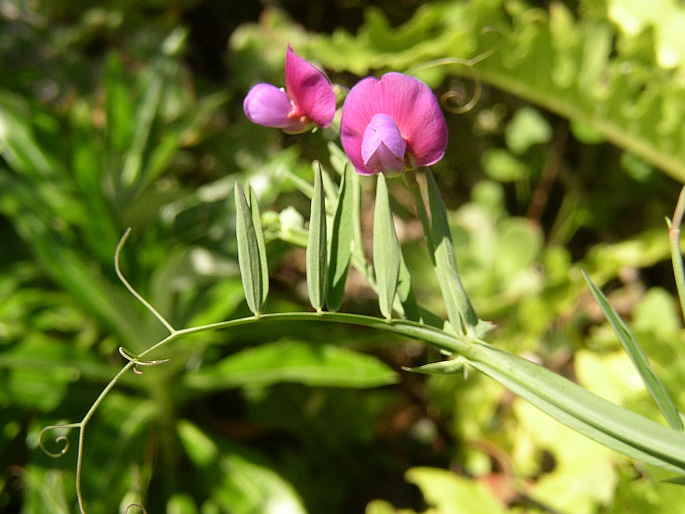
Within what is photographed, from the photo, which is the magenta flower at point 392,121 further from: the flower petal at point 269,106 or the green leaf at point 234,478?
the green leaf at point 234,478

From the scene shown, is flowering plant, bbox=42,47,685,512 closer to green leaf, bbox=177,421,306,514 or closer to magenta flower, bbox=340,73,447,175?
magenta flower, bbox=340,73,447,175

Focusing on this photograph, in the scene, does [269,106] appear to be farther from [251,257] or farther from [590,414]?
[590,414]

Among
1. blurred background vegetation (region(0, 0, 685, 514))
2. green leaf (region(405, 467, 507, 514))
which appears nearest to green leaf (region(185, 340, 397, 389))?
blurred background vegetation (region(0, 0, 685, 514))

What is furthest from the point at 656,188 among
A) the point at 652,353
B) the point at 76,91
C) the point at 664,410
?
the point at 76,91

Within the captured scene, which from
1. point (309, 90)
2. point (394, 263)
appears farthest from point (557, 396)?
point (309, 90)

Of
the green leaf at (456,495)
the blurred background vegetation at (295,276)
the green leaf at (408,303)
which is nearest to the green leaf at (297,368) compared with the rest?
the blurred background vegetation at (295,276)

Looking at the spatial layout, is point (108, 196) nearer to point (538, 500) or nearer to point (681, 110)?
point (538, 500)
